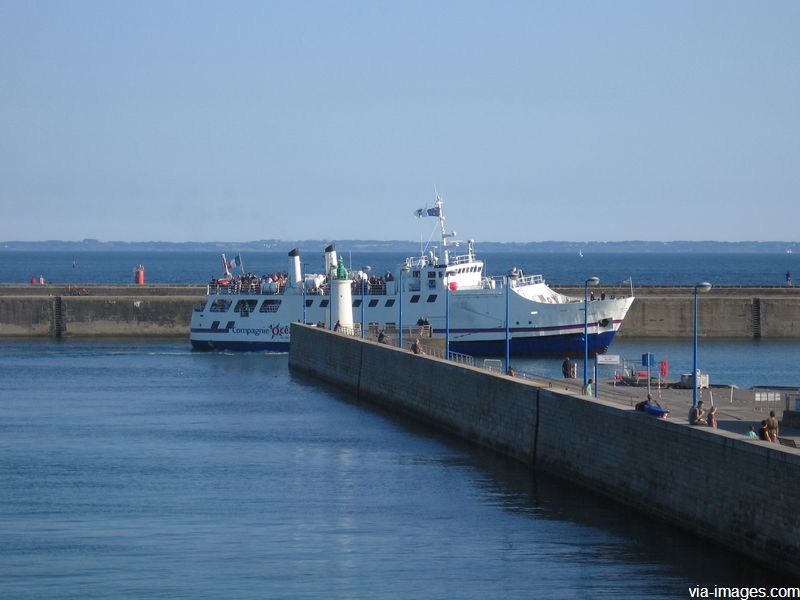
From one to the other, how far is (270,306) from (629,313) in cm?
2037

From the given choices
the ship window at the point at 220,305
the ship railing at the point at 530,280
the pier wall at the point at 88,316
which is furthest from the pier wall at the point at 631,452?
the pier wall at the point at 88,316

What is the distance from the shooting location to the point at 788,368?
204 ft

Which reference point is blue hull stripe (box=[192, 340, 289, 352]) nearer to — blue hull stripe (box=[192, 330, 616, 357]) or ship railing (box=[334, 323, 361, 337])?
ship railing (box=[334, 323, 361, 337])

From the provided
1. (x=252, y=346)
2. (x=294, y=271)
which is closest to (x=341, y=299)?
(x=294, y=271)

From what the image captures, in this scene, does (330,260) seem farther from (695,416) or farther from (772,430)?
(772,430)

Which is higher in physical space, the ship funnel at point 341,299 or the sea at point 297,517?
the ship funnel at point 341,299

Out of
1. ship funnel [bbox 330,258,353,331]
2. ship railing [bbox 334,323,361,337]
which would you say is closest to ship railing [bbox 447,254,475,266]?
ship funnel [bbox 330,258,353,331]

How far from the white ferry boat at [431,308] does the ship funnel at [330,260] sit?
0.08 meters

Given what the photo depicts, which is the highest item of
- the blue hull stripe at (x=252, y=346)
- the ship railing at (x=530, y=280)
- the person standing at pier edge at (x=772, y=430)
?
the ship railing at (x=530, y=280)

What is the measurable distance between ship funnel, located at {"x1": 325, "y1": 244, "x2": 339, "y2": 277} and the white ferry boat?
0.08m

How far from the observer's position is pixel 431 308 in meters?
67.8

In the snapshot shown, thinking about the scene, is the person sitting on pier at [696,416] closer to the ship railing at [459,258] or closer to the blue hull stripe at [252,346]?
the ship railing at [459,258]

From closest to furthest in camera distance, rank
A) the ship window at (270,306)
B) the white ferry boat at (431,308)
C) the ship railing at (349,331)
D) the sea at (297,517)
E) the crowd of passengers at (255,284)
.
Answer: the sea at (297,517) → the ship railing at (349,331) → the white ferry boat at (431,308) → the crowd of passengers at (255,284) → the ship window at (270,306)

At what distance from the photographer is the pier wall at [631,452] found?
23.1 meters
